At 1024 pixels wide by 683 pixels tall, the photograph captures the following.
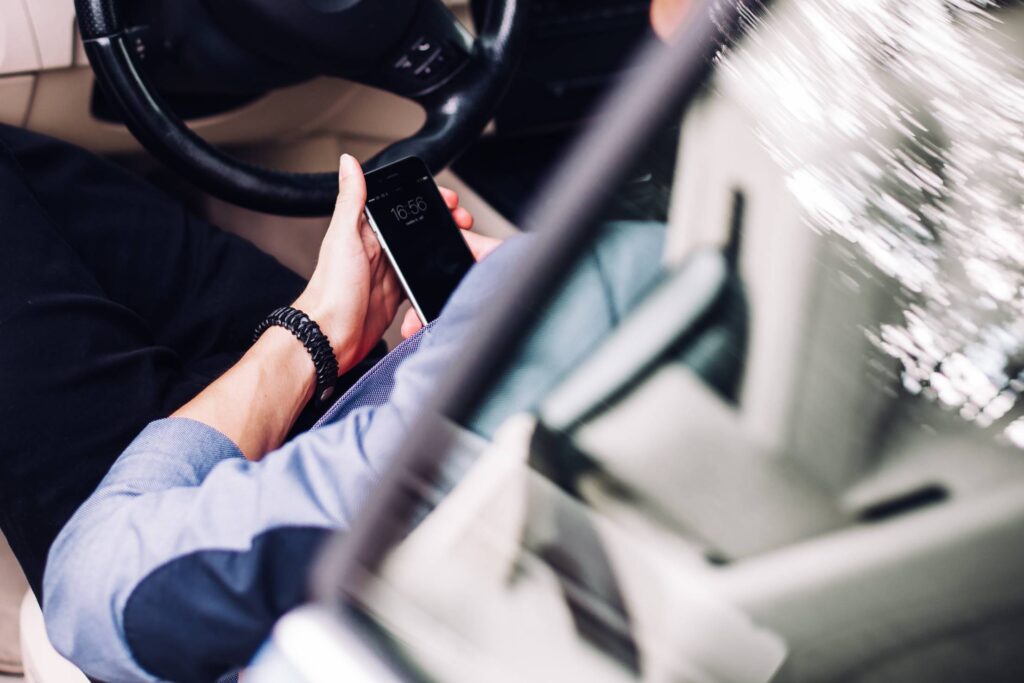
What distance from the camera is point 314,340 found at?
0.84 m

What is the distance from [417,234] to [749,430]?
1.88ft

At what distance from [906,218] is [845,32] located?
3.4 inches

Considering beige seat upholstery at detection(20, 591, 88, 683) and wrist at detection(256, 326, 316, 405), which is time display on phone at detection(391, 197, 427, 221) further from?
beige seat upholstery at detection(20, 591, 88, 683)

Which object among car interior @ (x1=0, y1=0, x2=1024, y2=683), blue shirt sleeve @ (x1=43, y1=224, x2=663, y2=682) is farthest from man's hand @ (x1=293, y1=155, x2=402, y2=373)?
car interior @ (x1=0, y1=0, x2=1024, y2=683)

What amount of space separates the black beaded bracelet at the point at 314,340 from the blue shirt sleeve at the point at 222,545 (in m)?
0.24

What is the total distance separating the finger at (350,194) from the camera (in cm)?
89

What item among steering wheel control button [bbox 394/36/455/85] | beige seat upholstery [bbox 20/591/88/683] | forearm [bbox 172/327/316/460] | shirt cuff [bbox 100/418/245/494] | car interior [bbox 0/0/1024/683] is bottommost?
beige seat upholstery [bbox 20/591/88/683]

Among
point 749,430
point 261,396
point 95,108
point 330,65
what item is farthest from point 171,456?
point 95,108

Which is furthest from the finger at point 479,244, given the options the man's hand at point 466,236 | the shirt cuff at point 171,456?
the shirt cuff at point 171,456

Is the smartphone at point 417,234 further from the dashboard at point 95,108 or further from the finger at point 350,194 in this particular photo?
the dashboard at point 95,108

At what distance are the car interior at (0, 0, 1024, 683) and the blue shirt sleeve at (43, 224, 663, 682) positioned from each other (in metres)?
0.05

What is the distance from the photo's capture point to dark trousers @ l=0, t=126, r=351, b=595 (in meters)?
0.77

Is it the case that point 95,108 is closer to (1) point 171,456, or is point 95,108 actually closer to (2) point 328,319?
(2) point 328,319

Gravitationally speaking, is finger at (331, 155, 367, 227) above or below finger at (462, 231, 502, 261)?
above
